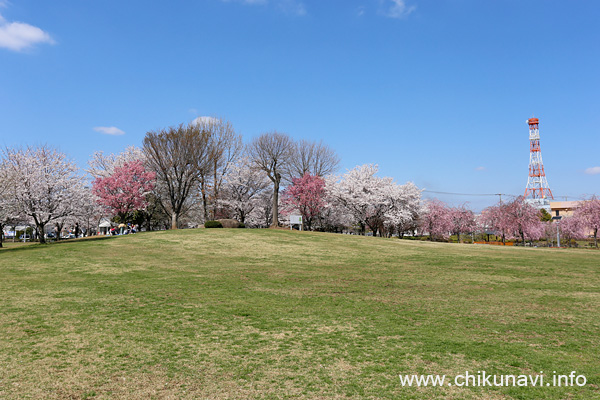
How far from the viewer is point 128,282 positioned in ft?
43.9

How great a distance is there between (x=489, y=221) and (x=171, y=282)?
182 ft

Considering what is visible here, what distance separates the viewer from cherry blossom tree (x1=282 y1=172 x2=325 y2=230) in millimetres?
54875

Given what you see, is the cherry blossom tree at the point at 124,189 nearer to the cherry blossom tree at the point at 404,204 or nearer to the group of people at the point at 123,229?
the group of people at the point at 123,229

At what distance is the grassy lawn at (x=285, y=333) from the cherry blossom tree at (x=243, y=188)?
132 ft

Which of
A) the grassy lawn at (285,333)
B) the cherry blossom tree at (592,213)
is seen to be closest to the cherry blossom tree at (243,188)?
the grassy lawn at (285,333)

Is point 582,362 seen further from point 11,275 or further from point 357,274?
point 11,275

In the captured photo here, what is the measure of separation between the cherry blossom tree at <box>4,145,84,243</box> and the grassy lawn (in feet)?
60.0

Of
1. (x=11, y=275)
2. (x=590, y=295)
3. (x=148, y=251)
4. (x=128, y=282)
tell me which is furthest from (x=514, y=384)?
(x=148, y=251)

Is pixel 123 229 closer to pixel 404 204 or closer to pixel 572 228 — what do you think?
pixel 404 204

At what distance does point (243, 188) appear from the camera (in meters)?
57.7

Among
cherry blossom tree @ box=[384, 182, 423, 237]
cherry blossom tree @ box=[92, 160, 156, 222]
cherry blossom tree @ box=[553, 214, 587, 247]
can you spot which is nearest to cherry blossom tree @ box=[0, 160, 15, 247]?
cherry blossom tree @ box=[92, 160, 156, 222]

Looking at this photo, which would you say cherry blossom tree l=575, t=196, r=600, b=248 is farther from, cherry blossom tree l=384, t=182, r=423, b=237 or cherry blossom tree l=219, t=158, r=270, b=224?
cherry blossom tree l=219, t=158, r=270, b=224

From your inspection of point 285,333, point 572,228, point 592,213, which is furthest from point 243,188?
point 285,333

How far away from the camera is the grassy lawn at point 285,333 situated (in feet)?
16.1
